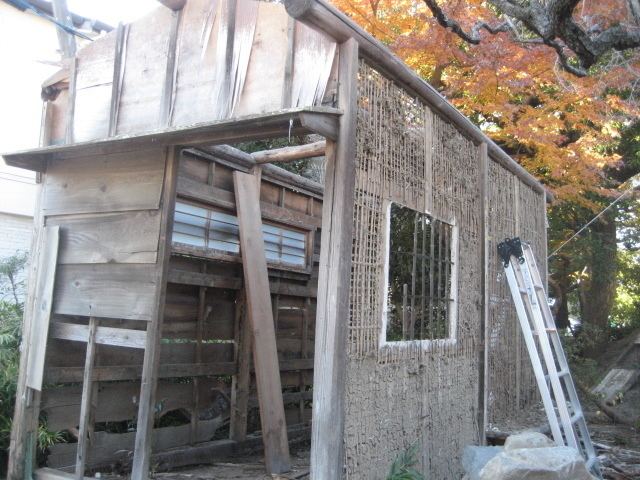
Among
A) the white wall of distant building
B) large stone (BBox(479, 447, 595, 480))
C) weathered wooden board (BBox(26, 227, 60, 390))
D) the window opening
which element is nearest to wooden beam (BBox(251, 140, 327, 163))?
the window opening

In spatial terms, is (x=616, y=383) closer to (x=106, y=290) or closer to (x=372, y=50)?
(x=372, y=50)

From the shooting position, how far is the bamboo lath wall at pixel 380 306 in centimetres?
424

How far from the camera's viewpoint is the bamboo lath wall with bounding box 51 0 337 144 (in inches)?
161

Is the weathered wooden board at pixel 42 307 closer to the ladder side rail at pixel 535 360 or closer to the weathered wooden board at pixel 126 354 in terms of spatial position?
the weathered wooden board at pixel 126 354

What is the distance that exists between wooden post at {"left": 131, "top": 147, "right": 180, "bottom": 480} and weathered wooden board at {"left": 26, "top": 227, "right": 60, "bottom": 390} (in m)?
1.09

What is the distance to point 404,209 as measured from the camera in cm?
503

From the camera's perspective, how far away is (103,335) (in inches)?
194

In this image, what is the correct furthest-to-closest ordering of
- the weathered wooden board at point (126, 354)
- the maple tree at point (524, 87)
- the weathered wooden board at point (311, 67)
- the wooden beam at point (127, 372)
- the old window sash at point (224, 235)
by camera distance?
the maple tree at point (524, 87) → the old window sash at point (224, 235) → the weathered wooden board at point (126, 354) → the wooden beam at point (127, 372) → the weathered wooden board at point (311, 67)

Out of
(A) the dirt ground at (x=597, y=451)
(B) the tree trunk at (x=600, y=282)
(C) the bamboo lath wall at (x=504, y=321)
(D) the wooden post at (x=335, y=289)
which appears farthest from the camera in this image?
(B) the tree trunk at (x=600, y=282)

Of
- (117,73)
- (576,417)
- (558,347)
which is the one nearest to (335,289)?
(117,73)

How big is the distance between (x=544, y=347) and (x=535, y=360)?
0.16m

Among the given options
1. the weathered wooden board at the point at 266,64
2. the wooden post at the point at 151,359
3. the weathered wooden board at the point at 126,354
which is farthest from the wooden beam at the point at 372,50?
the weathered wooden board at the point at 126,354

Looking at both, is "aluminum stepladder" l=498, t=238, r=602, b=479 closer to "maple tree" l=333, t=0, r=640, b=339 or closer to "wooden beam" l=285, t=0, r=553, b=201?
"wooden beam" l=285, t=0, r=553, b=201

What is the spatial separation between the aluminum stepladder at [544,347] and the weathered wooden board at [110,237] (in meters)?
3.67
